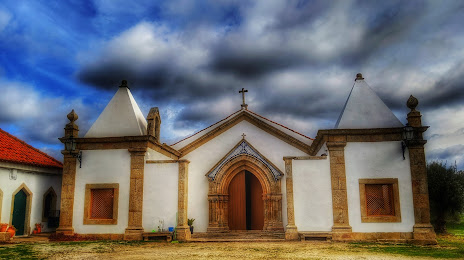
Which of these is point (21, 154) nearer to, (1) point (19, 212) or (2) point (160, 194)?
(1) point (19, 212)

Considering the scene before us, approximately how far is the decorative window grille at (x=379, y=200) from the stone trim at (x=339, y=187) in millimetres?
888

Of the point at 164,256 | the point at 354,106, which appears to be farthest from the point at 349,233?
the point at 164,256

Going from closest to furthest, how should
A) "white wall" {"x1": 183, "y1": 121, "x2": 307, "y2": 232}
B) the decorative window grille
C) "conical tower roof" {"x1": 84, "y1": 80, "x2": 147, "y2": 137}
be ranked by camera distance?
1. the decorative window grille
2. "conical tower roof" {"x1": 84, "y1": 80, "x2": 147, "y2": 137}
3. "white wall" {"x1": 183, "y1": 121, "x2": 307, "y2": 232}

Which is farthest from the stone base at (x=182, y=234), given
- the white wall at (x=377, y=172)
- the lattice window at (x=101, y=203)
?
the white wall at (x=377, y=172)

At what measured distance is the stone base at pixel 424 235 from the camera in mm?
12812

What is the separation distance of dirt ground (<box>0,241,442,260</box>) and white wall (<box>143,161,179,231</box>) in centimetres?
125

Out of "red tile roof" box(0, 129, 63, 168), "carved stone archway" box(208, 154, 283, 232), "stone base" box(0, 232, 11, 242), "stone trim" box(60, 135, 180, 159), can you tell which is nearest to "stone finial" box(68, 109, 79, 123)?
"stone trim" box(60, 135, 180, 159)

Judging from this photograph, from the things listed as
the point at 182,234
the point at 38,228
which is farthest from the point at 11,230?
the point at 182,234

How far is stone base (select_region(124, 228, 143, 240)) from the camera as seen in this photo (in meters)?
14.1

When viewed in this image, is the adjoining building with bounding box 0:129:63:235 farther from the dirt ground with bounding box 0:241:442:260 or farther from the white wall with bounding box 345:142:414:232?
the white wall with bounding box 345:142:414:232

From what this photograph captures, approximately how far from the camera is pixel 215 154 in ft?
55.0

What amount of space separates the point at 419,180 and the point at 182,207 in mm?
8662

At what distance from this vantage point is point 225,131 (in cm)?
1708

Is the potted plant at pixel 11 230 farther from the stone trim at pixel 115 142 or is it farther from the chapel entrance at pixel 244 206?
the chapel entrance at pixel 244 206
